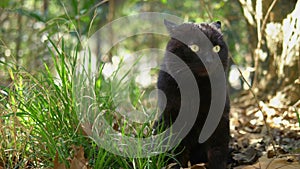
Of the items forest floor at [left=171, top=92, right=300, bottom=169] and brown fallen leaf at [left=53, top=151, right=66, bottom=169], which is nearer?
brown fallen leaf at [left=53, top=151, right=66, bottom=169]

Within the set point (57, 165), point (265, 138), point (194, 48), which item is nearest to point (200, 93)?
point (194, 48)

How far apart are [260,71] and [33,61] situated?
303 cm

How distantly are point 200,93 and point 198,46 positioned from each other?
29cm

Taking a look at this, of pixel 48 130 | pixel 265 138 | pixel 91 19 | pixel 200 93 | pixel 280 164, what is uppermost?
pixel 91 19

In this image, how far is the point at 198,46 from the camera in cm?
242

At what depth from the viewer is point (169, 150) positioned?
2484 millimetres

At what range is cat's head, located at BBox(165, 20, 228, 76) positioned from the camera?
7.89 feet

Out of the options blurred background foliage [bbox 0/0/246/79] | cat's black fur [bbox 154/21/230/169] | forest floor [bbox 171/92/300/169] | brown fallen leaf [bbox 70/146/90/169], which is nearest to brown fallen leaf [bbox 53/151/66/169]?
brown fallen leaf [bbox 70/146/90/169]

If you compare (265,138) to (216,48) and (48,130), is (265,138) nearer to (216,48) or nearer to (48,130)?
(216,48)

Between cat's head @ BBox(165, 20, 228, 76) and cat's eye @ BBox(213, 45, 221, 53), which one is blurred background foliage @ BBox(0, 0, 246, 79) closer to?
cat's head @ BBox(165, 20, 228, 76)

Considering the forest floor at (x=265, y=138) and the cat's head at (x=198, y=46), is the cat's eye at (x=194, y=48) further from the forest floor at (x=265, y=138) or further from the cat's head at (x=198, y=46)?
the forest floor at (x=265, y=138)

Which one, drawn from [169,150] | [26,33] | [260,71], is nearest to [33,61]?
[26,33]

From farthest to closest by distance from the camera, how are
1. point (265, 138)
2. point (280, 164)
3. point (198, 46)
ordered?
point (265, 138) < point (198, 46) < point (280, 164)

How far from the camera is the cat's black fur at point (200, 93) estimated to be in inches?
96.0
